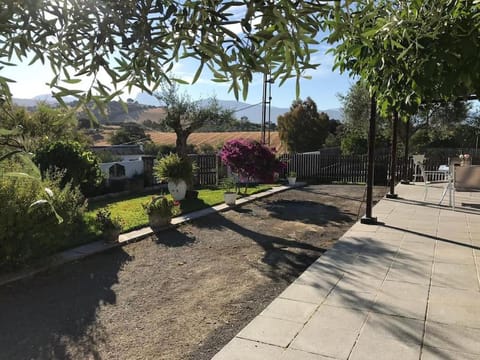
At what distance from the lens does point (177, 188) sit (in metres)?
10.4

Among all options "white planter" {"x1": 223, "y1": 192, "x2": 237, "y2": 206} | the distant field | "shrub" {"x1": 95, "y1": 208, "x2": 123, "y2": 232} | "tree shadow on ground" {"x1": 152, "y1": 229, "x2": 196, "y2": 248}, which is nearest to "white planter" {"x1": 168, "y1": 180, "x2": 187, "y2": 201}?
"white planter" {"x1": 223, "y1": 192, "x2": 237, "y2": 206}

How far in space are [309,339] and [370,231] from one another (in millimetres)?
4107

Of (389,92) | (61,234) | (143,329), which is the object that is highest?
(389,92)

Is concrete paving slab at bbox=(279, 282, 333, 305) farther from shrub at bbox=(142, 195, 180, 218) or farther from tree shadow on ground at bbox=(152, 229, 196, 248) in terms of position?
shrub at bbox=(142, 195, 180, 218)

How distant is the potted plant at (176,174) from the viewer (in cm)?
1032

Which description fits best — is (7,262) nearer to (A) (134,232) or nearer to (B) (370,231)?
(A) (134,232)

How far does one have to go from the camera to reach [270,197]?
1180 cm

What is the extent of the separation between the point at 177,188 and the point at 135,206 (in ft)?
4.04

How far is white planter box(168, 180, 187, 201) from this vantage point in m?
10.4

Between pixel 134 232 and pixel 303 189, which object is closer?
pixel 134 232

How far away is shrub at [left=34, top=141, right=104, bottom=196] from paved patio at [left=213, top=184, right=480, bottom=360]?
686cm

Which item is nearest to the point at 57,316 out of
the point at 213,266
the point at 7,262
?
the point at 7,262

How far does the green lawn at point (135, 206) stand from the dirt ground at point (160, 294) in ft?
3.06

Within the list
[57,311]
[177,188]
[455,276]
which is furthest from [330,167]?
[57,311]
